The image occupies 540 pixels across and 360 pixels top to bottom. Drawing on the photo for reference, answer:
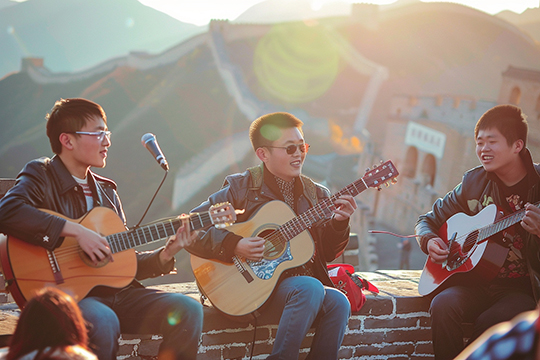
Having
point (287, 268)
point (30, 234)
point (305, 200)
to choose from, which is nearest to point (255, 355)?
point (287, 268)

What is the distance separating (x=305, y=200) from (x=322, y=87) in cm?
3977

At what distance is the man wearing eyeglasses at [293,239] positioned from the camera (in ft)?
7.85

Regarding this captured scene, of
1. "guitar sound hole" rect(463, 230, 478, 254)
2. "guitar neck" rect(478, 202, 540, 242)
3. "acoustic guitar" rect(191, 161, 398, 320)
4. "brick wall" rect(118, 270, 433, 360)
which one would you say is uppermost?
"acoustic guitar" rect(191, 161, 398, 320)

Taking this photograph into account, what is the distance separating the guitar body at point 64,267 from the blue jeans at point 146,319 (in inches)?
4.1

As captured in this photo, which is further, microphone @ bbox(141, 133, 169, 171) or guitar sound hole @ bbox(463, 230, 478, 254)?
guitar sound hole @ bbox(463, 230, 478, 254)

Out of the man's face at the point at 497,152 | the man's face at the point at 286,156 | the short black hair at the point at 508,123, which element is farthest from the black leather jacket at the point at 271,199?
the short black hair at the point at 508,123

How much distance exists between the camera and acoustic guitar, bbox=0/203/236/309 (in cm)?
219

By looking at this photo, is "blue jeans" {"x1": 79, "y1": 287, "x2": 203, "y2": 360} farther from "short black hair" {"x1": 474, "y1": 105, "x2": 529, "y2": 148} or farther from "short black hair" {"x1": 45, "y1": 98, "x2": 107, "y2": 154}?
"short black hair" {"x1": 474, "y1": 105, "x2": 529, "y2": 148}

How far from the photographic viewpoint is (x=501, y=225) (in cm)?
262

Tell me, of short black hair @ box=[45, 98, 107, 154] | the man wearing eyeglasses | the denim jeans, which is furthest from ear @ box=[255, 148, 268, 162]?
the denim jeans

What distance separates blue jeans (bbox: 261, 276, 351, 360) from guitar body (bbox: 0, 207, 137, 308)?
845 mm

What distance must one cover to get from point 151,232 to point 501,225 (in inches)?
79.0

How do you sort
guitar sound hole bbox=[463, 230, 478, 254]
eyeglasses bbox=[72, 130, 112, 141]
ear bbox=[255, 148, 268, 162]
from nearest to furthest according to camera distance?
eyeglasses bbox=[72, 130, 112, 141] → guitar sound hole bbox=[463, 230, 478, 254] → ear bbox=[255, 148, 268, 162]

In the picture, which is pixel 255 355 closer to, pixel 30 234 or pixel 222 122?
pixel 30 234
